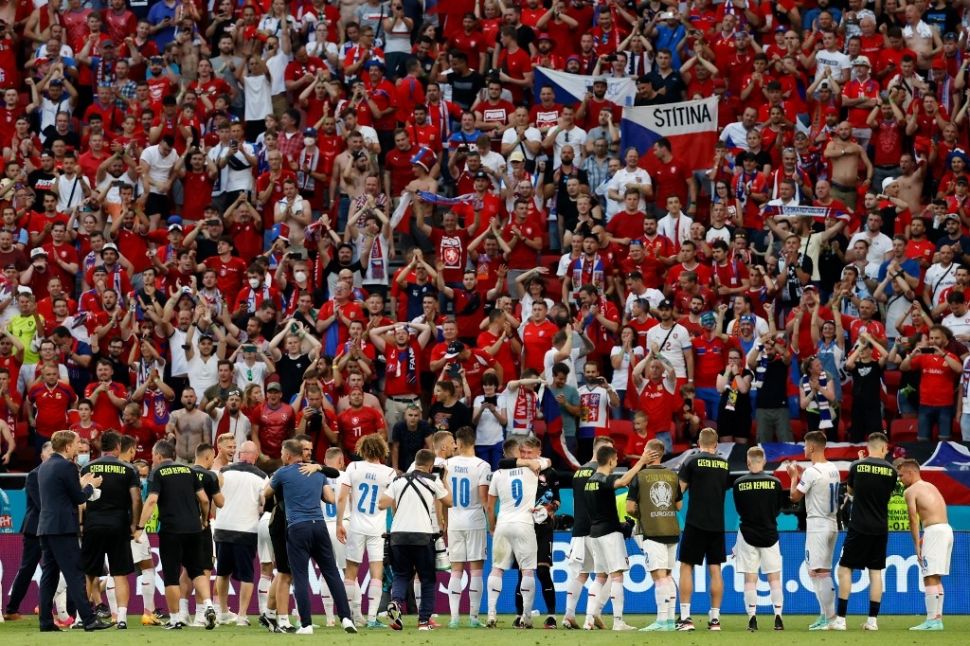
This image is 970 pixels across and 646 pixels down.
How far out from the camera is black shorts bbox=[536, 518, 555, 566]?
63.8 ft

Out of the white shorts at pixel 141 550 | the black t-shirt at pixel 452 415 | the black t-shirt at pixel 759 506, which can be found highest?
the black t-shirt at pixel 452 415

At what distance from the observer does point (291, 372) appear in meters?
25.2

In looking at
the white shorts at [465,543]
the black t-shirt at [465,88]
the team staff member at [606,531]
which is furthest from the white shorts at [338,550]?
the black t-shirt at [465,88]

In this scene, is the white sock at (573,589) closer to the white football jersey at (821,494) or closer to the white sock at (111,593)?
the white football jersey at (821,494)

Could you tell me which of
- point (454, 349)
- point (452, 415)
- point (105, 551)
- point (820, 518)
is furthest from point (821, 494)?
point (105, 551)

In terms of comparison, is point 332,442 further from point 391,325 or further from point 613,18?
point 613,18

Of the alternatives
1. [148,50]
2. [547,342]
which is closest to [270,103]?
[148,50]

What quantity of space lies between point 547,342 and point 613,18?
8.48m

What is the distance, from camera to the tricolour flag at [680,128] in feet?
94.0

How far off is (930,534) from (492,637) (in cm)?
537

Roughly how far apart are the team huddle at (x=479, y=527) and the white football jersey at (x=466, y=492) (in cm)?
2

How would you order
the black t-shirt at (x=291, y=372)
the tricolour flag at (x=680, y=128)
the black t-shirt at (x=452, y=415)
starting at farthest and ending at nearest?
1. the tricolour flag at (x=680, y=128)
2. the black t-shirt at (x=291, y=372)
3. the black t-shirt at (x=452, y=415)

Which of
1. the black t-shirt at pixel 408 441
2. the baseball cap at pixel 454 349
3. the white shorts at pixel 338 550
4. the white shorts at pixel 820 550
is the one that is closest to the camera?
the white shorts at pixel 820 550

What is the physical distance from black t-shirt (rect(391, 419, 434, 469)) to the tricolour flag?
329 inches
